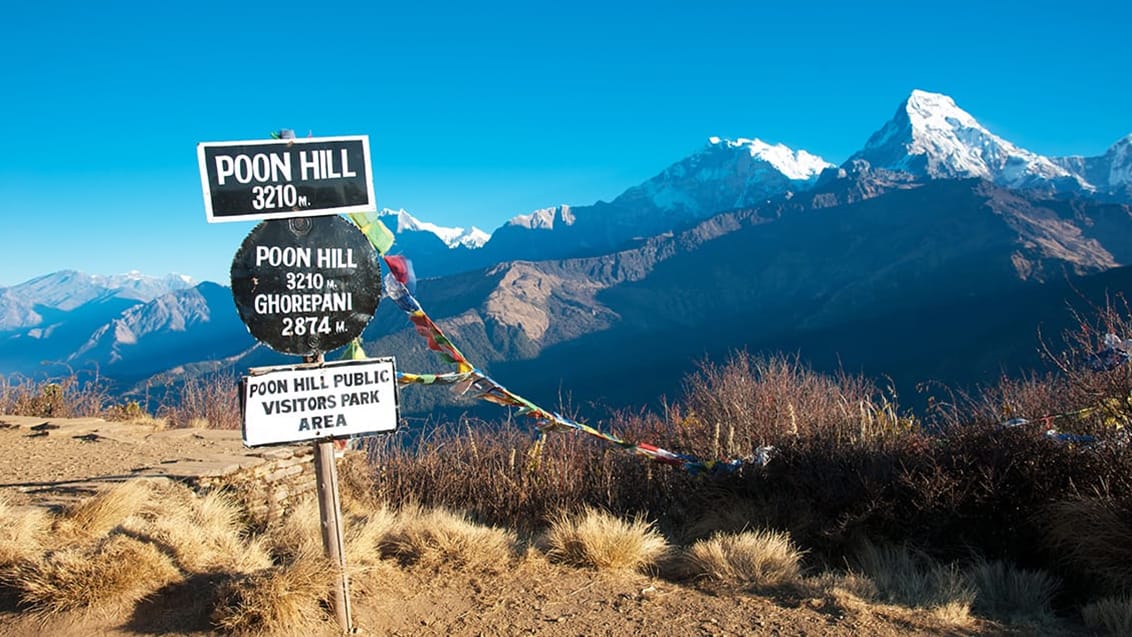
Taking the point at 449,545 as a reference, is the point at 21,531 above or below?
above

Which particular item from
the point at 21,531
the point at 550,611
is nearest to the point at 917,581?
the point at 550,611

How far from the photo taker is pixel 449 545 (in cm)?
611

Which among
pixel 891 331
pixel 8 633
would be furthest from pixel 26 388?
pixel 891 331

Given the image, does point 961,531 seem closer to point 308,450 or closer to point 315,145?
point 315,145

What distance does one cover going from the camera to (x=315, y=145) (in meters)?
4.70

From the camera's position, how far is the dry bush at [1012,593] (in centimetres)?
529

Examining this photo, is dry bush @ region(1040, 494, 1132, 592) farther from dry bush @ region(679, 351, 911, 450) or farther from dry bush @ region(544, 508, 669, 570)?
dry bush @ region(544, 508, 669, 570)

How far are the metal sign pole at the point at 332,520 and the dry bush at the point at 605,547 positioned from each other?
186 cm

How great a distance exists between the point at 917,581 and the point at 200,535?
508 cm

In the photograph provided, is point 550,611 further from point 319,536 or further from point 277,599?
point 319,536

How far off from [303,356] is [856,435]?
651cm

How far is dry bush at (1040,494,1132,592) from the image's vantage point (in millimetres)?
5633

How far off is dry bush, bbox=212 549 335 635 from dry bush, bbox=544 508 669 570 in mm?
1979

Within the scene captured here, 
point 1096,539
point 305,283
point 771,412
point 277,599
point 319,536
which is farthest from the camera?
point 771,412
